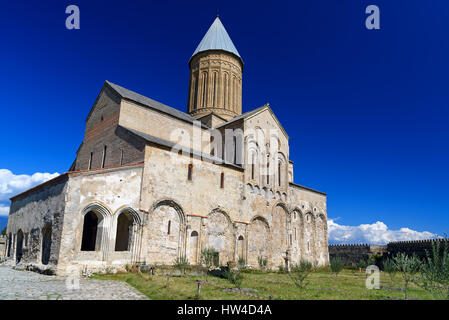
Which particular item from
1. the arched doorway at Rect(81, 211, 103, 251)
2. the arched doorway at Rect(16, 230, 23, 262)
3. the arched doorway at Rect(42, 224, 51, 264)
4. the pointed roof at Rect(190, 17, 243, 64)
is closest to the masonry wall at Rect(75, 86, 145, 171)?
the arched doorway at Rect(81, 211, 103, 251)

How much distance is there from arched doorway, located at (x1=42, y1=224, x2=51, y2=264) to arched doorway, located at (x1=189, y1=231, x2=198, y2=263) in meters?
6.96

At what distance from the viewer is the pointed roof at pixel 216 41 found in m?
28.6

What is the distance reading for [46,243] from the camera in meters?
14.6

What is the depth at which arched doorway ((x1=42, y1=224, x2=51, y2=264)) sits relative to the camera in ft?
46.4

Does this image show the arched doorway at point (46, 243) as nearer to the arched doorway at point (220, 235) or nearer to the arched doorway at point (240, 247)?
the arched doorway at point (220, 235)

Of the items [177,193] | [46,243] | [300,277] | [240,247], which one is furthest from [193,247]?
[300,277]

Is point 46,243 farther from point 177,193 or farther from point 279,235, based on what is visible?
point 279,235

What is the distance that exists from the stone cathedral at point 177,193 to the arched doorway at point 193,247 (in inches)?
2.3

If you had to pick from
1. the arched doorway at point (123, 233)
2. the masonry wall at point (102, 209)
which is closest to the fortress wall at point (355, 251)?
the arched doorway at point (123, 233)

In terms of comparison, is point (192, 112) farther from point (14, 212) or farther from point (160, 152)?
point (14, 212)

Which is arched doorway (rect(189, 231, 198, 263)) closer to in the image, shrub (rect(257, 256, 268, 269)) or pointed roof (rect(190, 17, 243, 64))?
shrub (rect(257, 256, 268, 269))

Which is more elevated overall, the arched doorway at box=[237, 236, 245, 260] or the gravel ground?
the arched doorway at box=[237, 236, 245, 260]
